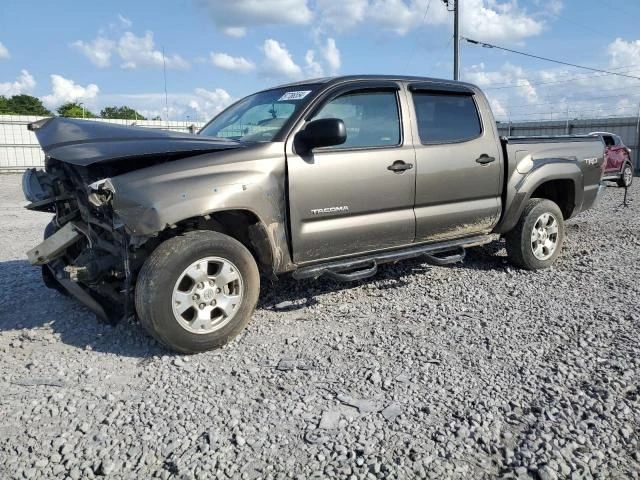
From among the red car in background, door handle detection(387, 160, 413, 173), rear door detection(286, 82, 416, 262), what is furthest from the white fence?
door handle detection(387, 160, 413, 173)

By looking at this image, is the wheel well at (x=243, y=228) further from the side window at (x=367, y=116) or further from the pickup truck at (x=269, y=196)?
the side window at (x=367, y=116)

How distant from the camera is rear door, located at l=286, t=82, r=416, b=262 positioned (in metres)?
4.19

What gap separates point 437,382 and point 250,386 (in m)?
1.13

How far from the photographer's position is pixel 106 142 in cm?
379

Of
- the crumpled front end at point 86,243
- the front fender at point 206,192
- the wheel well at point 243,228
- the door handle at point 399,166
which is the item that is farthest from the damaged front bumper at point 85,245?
the door handle at point 399,166

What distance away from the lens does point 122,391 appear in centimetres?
327

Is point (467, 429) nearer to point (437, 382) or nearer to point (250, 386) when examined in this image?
point (437, 382)

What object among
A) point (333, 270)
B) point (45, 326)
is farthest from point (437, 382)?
point (45, 326)

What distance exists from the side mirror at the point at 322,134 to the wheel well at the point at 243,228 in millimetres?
677

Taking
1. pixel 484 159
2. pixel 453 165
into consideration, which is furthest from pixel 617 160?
pixel 453 165

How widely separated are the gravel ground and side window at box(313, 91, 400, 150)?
1.40m

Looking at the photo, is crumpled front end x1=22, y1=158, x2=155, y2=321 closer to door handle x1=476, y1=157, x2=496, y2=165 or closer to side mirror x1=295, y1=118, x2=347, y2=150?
side mirror x1=295, y1=118, x2=347, y2=150

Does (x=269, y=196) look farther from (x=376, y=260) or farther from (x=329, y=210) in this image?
(x=376, y=260)

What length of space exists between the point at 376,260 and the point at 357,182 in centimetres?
68
